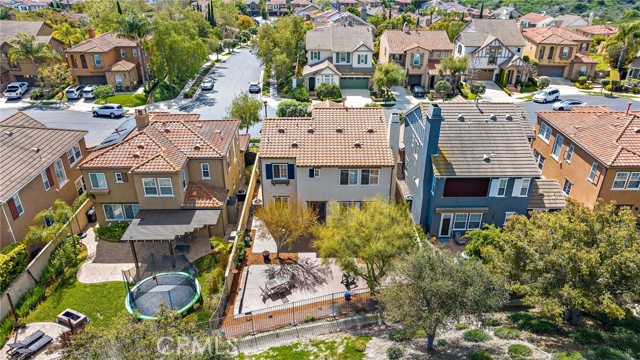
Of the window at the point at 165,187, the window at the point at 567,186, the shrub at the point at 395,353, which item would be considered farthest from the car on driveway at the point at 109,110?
the window at the point at 567,186

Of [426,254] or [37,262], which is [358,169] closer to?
[426,254]

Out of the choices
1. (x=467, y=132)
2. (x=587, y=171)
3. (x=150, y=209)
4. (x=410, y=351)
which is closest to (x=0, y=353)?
(x=150, y=209)

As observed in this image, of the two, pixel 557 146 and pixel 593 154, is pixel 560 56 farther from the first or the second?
pixel 593 154

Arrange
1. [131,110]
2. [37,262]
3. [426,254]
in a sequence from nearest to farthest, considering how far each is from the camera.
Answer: [426,254] < [37,262] < [131,110]

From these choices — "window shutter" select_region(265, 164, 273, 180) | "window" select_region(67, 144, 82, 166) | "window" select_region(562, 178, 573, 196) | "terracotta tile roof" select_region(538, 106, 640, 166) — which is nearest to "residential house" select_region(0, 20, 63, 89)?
"window" select_region(67, 144, 82, 166)

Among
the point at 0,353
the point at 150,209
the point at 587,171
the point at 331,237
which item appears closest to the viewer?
the point at 0,353

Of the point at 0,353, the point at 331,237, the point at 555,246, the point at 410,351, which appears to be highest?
the point at 555,246

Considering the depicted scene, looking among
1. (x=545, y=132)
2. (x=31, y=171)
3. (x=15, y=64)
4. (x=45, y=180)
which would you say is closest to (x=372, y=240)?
(x=31, y=171)

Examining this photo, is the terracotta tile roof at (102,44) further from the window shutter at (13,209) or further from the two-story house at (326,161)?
the two-story house at (326,161)

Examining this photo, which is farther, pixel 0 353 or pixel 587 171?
pixel 587 171
